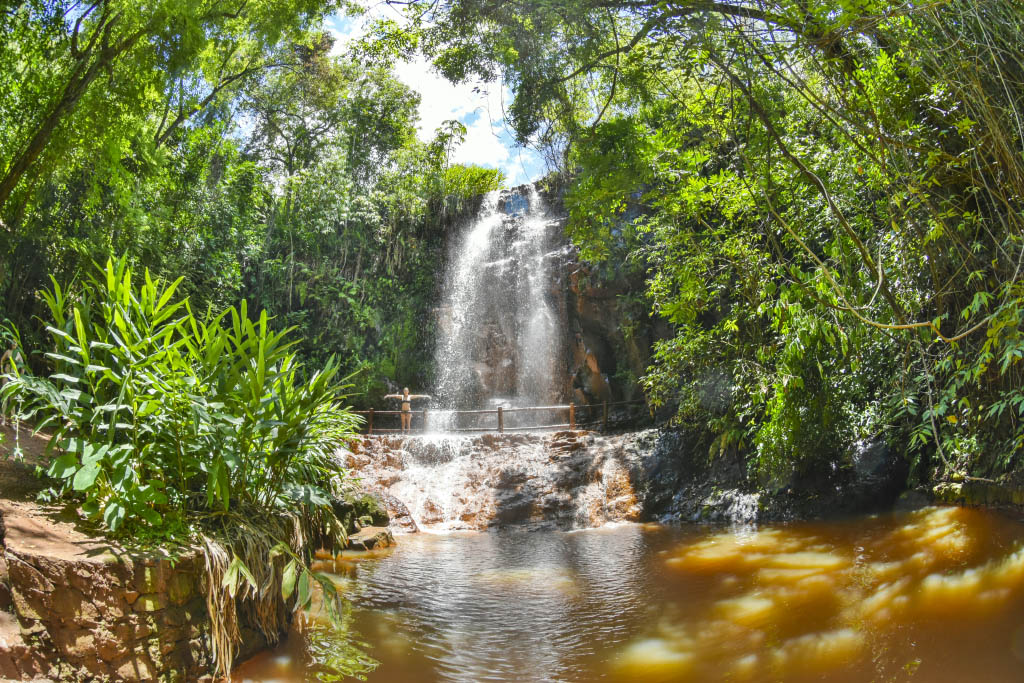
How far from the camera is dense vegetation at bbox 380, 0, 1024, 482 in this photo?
2832 millimetres

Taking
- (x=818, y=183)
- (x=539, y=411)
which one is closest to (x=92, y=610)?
→ (x=818, y=183)

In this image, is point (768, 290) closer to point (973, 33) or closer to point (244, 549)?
point (973, 33)

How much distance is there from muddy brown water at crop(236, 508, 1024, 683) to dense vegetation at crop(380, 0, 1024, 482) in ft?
2.65

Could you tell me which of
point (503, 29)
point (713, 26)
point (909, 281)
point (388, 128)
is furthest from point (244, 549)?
point (388, 128)

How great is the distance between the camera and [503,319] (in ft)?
50.2

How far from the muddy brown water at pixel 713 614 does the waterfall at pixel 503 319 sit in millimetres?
8603

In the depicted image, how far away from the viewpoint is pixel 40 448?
14.3ft

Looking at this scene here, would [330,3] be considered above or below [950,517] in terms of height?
above

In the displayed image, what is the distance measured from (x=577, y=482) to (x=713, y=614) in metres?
4.95

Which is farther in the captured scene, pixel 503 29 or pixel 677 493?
pixel 677 493

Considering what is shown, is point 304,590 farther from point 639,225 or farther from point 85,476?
point 639,225

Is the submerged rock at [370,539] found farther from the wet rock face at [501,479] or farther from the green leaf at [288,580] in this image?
the green leaf at [288,580]

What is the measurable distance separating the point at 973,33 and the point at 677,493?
677 centimetres

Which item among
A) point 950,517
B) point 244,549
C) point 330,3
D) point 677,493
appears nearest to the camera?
point 244,549
